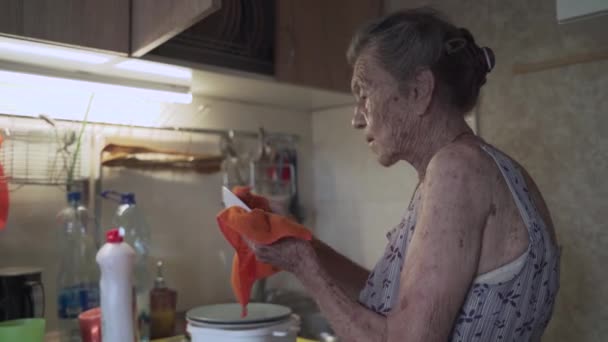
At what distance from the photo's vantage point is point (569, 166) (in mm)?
1416

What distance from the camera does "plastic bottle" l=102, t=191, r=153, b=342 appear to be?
4.13 ft

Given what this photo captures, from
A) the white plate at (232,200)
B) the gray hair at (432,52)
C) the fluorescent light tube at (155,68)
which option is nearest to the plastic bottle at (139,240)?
the fluorescent light tube at (155,68)

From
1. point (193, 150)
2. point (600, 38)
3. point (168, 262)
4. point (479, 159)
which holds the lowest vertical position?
point (168, 262)

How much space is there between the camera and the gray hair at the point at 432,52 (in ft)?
2.83

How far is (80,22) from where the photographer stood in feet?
3.57

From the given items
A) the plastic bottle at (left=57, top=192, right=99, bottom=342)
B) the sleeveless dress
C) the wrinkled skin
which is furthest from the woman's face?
the plastic bottle at (left=57, top=192, right=99, bottom=342)

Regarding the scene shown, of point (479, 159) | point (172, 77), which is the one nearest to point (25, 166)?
point (172, 77)

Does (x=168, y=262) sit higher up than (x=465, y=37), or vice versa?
(x=465, y=37)

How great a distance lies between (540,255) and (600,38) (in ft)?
2.87

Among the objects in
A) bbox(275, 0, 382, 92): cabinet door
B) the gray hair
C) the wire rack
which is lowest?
the wire rack

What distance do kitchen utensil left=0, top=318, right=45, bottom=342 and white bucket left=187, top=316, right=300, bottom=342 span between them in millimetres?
279

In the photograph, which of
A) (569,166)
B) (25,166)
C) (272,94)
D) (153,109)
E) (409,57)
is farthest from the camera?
(272,94)

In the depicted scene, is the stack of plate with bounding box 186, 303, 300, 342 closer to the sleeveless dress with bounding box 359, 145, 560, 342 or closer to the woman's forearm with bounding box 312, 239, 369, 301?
the woman's forearm with bounding box 312, 239, 369, 301

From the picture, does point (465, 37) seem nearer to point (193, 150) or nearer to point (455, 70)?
point (455, 70)
